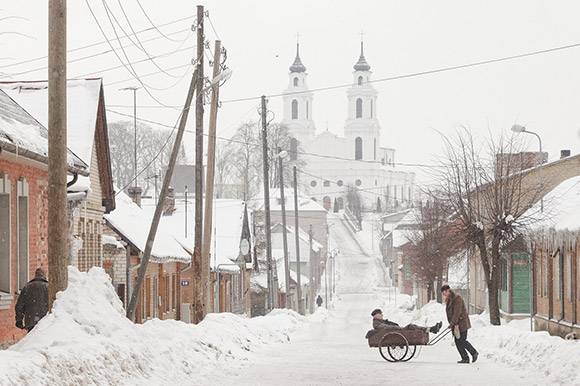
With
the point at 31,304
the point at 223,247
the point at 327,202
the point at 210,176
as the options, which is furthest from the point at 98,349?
the point at 327,202

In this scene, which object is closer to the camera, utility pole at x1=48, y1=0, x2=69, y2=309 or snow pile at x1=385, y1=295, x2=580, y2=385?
utility pole at x1=48, y1=0, x2=69, y2=309

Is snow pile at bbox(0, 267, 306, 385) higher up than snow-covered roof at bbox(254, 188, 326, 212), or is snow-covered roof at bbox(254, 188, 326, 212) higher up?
snow-covered roof at bbox(254, 188, 326, 212)

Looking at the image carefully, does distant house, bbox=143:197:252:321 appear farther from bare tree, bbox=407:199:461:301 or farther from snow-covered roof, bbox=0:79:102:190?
snow-covered roof, bbox=0:79:102:190

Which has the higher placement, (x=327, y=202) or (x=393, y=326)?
(x=327, y=202)

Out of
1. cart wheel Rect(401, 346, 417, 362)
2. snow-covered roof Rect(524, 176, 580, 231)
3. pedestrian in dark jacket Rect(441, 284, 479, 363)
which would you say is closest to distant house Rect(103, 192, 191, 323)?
snow-covered roof Rect(524, 176, 580, 231)

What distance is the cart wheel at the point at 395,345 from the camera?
21047 mm

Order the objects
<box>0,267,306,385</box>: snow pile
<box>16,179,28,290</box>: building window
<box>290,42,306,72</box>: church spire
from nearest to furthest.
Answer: <box>0,267,306,385</box>: snow pile → <box>16,179,28,290</box>: building window → <box>290,42,306,72</box>: church spire

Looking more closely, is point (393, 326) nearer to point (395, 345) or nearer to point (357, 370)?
point (395, 345)

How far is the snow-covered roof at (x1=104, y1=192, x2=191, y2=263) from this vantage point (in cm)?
3441

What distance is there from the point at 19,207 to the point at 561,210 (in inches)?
751

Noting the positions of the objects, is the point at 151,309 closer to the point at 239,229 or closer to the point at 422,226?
the point at 239,229

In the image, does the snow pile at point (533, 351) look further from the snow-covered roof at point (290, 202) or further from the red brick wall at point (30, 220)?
the snow-covered roof at point (290, 202)

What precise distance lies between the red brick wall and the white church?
164000 mm

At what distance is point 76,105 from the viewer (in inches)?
1027
